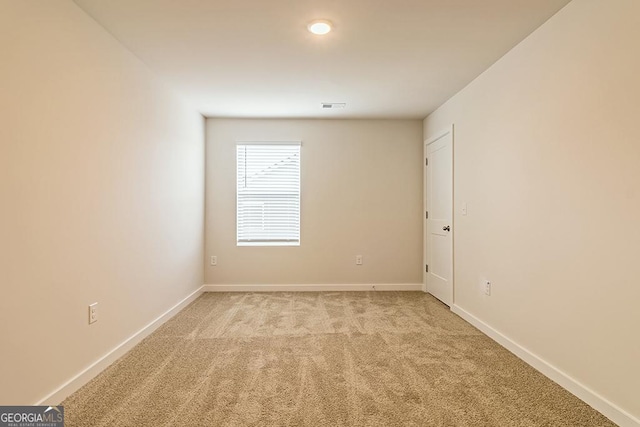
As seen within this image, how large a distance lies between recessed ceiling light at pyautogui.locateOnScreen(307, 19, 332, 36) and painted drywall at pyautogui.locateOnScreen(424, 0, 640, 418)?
1.47m

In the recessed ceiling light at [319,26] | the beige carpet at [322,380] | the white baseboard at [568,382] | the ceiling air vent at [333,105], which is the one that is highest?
the ceiling air vent at [333,105]

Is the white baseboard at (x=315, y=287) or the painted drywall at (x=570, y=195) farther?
the white baseboard at (x=315, y=287)

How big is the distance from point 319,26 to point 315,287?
3.35 metres

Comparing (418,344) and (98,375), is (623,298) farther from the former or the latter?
(98,375)

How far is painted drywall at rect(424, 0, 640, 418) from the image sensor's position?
173 cm

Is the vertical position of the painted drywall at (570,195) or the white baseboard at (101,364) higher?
the painted drywall at (570,195)

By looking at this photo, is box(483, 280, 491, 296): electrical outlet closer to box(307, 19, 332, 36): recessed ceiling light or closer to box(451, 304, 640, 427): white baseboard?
box(451, 304, 640, 427): white baseboard

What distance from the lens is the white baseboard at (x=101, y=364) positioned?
189cm

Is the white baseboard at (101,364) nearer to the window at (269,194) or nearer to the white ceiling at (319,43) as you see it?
the window at (269,194)

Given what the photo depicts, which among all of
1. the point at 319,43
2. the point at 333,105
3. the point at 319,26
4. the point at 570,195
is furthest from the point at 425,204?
the point at 319,26

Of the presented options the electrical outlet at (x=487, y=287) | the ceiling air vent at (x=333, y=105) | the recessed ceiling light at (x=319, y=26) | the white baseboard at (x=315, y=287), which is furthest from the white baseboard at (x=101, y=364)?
the electrical outlet at (x=487, y=287)

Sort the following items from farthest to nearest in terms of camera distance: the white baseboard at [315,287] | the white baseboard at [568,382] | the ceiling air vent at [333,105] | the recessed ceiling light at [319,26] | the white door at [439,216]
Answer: the white baseboard at [315,287]
the ceiling air vent at [333,105]
the white door at [439,216]
the recessed ceiling light at [319,26]
the white baseboard at [568,382]
